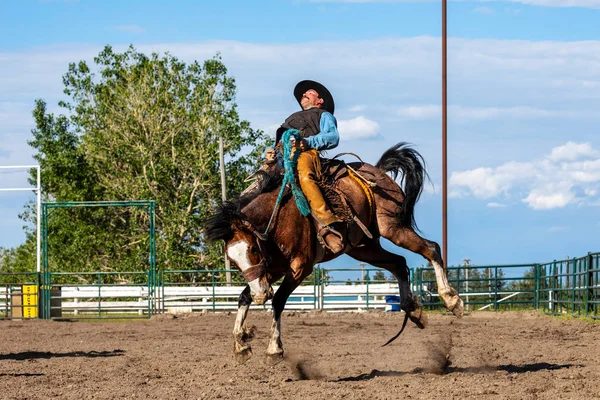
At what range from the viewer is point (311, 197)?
752cm

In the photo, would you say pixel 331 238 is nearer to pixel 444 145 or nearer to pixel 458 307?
pixel 458 307

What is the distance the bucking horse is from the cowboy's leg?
5.2 inches

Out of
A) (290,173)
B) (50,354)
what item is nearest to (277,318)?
(290,173)

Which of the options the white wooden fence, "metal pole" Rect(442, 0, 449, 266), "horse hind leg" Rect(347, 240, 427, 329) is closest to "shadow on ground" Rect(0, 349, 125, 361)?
"horse hind leg" Rect(347, 240, 427, 329)

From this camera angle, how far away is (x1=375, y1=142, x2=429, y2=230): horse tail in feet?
27.9

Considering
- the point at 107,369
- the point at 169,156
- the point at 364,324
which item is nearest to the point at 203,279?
the point at 169,156

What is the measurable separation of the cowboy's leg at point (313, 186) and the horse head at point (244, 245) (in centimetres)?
59

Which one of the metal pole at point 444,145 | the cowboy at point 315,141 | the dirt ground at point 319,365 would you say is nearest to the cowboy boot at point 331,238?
the cowboy at point 315,141

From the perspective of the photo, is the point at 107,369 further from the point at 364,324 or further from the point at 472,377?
the point at 364,324

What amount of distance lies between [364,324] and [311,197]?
10.5 metres

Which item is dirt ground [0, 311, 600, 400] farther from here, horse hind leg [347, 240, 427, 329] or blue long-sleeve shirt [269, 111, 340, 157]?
blue long-sleeve shirt [269, 111, 340, 157]

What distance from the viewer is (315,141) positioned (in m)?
7.95

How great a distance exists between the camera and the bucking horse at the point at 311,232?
713 centimetres

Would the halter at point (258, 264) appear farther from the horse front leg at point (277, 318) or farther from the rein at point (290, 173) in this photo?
the horse front leg at point (277, 318)
